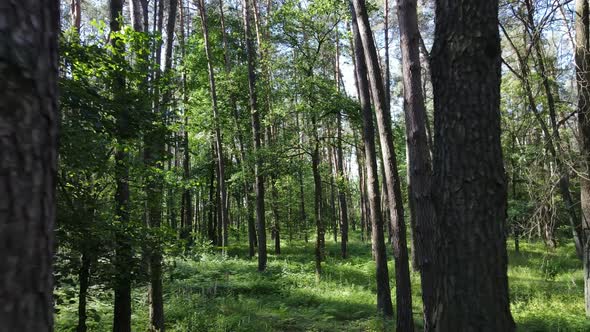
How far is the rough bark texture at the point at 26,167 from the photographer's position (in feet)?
3.33

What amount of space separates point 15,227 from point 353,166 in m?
50.3

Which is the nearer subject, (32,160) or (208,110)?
(32,160)

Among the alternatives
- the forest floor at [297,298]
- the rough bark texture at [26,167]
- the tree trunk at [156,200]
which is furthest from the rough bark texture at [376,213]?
the rough bark texture at [26,167]

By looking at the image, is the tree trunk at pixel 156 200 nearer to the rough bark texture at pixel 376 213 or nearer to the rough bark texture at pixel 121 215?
the rough bark texture at pixel 121 215

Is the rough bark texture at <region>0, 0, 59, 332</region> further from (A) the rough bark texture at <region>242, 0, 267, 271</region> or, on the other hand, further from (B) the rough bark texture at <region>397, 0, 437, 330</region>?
(A) the rough bark texture at <region>242, 0, 267, 271</region>

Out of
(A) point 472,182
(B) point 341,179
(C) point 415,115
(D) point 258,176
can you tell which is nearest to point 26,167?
(A) point 472,182

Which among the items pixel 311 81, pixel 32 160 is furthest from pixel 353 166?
pixel 32 160

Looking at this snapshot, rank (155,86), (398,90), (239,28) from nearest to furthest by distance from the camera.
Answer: (155,86), (239,28), (398,90)

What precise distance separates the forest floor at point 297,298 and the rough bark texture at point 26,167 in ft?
15.3

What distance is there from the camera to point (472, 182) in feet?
9.28

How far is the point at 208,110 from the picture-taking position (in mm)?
19328

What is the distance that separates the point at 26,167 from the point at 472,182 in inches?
102

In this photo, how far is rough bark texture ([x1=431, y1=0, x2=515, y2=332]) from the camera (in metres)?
2.80

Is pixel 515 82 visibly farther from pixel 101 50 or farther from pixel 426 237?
pixel 101 50
